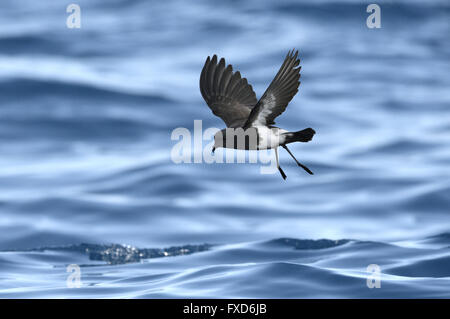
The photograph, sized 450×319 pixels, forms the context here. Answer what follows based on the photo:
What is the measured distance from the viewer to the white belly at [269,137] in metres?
4.85

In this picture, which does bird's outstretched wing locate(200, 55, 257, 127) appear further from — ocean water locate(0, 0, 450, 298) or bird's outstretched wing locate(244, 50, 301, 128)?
ocean water locate(0, 0, 450, 298)

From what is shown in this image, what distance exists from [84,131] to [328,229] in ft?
24.7

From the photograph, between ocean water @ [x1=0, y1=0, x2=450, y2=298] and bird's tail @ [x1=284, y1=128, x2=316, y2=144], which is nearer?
bird's tail @ [x1=284, y1=128, x2=316, y2=144]

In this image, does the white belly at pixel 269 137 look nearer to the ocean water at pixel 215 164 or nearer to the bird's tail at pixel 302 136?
the bird's tail at pixel 302 136

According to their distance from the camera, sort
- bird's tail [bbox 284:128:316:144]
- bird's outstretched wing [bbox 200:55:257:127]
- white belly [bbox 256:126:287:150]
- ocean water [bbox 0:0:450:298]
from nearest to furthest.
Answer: white belly [bbox 256:126:287:150]
bird's tail [bbox 284:128:316:144]
bird's outstretched wing [bbox 200:55:257:127]
ocean water [bbox 0:0:450:298]

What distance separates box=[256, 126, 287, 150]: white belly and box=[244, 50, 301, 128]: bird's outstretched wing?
78mm

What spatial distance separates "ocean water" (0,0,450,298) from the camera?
31.3 ft

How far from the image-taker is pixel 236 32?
25.0 metres

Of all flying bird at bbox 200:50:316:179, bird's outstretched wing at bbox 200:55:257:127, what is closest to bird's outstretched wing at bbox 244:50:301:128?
flying bird at bbox 200:50:316:179

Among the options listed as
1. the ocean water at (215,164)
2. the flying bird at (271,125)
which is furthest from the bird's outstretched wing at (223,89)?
the ocean water at (215,164)

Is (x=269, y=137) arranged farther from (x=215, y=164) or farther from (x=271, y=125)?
(x=215, y=164)

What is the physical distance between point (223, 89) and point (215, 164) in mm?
9885

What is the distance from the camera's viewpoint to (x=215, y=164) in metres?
16.3

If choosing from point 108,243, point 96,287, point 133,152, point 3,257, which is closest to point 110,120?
point 133,152
